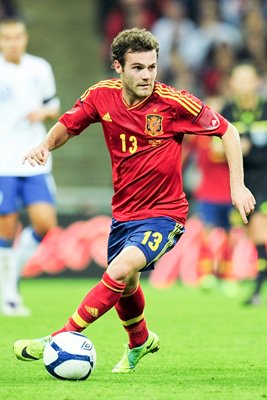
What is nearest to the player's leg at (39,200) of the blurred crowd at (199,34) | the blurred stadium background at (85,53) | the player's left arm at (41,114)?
the player's left arm at (41,114)

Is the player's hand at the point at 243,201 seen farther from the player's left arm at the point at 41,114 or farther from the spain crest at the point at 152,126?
the player's left arm at the point at 41,114

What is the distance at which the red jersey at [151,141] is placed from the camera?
700 centimetres

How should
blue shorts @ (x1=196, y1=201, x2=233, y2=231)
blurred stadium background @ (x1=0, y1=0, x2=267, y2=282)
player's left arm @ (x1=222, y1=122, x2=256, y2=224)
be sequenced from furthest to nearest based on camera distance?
blurred stadium background @ (x1=0, y1=0, x2=267, y2=282), blue shorts @ (x1=196, y1=201, x2=233, y2=231), player's left arm @ (x1=222, y1=122, x2=256, y2=224)

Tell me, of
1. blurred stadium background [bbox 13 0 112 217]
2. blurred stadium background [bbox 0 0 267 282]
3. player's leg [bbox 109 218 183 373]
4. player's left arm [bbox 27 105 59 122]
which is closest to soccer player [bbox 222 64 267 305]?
player's left arm [bbox 27 105 59 122]

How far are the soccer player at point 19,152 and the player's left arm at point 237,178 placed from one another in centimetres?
397

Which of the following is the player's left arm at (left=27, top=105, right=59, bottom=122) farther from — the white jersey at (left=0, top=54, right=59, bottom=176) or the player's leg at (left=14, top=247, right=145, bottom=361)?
the player's leg at (left=14, top=247, right=145, bottom=361)

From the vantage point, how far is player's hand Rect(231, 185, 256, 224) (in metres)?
6.56

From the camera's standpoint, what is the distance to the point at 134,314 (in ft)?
23.6

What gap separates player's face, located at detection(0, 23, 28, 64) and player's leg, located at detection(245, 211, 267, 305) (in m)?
2.88

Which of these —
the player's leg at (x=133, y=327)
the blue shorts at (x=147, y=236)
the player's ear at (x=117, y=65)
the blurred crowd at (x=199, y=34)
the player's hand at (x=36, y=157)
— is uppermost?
the player's ear at (x=117, y=65)

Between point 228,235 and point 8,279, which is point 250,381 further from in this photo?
point 228,235

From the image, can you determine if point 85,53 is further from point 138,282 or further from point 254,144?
point 138,282

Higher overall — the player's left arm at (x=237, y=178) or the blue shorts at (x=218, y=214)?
the player's left arm at (x=237, y=178)

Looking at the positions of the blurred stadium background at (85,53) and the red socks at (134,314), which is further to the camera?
the blurred stadium background at (85,53)
